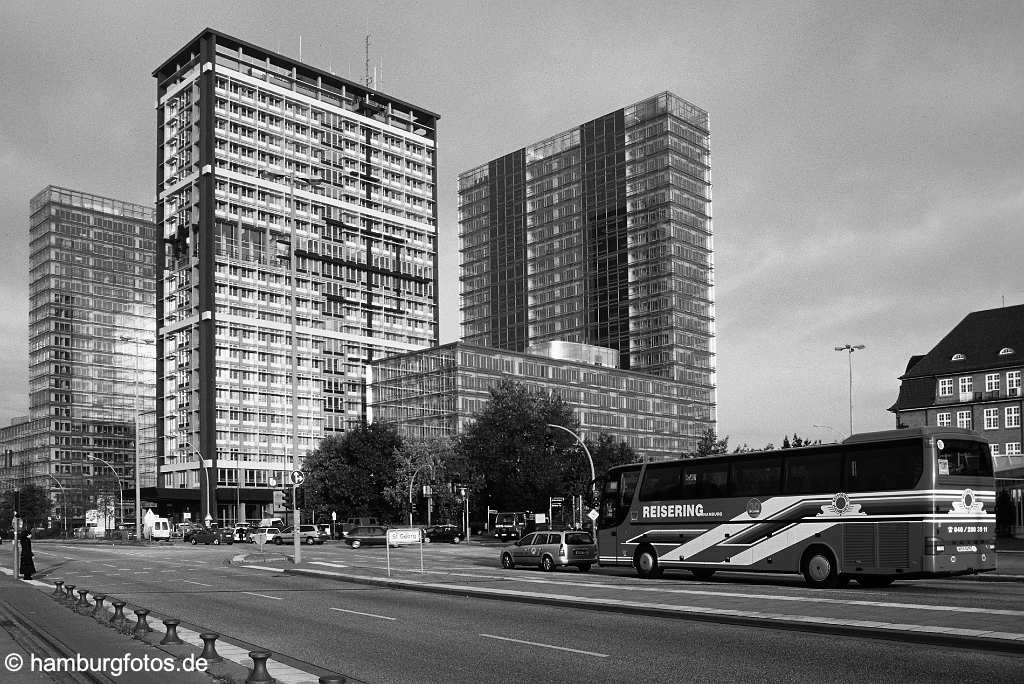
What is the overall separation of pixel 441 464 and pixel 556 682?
7869 centimetres

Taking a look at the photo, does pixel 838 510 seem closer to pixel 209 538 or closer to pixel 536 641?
pixel 536 641

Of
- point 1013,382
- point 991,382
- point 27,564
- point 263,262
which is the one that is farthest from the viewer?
point 263,262

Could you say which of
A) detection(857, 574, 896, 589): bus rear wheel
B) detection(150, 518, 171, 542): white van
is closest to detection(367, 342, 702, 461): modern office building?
detection(150, 518, 171, 542): white van

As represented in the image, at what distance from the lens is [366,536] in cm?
6806

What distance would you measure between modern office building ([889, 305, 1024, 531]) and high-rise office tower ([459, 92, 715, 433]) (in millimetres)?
55873

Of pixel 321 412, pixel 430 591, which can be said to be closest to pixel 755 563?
pixel 430 591

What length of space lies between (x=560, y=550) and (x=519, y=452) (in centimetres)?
3559

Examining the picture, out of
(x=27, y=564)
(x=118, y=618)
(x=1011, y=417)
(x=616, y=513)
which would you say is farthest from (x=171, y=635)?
(x=1011, y=417)

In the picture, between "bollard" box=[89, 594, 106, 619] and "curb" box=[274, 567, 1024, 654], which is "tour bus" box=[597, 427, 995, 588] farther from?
"bollard" box=[89, 594, 106, 619]

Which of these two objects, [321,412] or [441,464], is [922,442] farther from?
[321,412]

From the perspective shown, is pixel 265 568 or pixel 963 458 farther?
pixel 265 568

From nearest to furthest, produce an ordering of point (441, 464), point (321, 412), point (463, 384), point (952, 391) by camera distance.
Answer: point (441, 464) → point (952, 391) → point (463, 384) → point (321, 412)

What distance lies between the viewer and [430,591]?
27016 millimetres

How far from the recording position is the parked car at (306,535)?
251 feet
